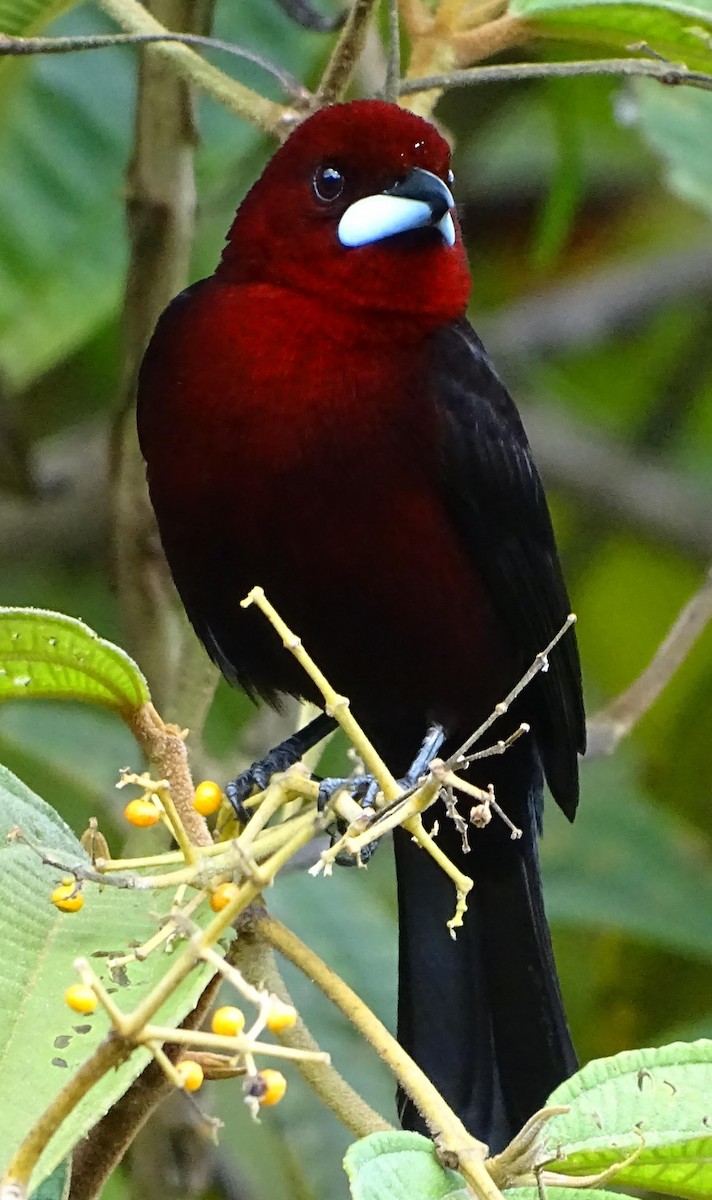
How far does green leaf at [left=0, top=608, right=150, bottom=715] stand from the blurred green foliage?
1.03 m

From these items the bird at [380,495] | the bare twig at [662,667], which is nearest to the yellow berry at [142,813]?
the bird at [380,495]

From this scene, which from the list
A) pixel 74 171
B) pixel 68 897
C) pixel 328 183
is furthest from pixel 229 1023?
pixel 74 171

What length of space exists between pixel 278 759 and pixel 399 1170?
930 mm

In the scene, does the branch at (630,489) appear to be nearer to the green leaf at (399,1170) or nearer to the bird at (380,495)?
the bird at (380,495)

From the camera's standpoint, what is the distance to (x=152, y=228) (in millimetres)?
2059

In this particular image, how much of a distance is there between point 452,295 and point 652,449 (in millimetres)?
1571

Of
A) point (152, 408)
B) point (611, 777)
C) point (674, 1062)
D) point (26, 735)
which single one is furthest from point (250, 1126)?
point (674, 1062)

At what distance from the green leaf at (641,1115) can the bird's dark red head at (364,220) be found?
3.24 ft

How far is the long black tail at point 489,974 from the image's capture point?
2.08 m

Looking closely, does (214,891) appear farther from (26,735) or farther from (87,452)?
(87,452)

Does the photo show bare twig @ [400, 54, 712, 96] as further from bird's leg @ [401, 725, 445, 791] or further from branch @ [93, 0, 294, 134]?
bird's leg @ [401, 725, 445, 791]

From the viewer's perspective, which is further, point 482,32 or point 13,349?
point 13,349

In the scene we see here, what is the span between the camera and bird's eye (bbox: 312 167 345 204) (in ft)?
6.53

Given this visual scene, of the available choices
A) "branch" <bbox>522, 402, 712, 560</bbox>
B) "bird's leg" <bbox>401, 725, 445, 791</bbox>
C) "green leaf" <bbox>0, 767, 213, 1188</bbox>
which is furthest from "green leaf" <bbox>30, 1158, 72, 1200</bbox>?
"branch" <bbox>522, 402, 712, 560</bbox>
